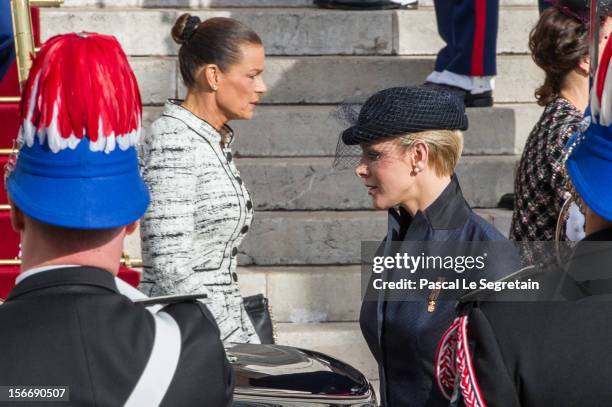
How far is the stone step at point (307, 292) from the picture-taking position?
5.58m

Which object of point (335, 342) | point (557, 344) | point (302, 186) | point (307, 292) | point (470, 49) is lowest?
point (335, 342)

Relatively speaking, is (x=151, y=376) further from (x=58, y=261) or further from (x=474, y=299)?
(x=474, y=299)

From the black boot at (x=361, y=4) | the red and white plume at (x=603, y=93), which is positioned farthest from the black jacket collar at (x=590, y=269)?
the black boot at (x=361, y=4)

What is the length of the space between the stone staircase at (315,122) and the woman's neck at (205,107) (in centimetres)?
182

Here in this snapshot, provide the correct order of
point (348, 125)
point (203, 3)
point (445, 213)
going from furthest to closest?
1. point (203, 3)
2. point (348, 125)
3. point (445, 213)

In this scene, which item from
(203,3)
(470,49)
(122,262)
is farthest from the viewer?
(203,3)

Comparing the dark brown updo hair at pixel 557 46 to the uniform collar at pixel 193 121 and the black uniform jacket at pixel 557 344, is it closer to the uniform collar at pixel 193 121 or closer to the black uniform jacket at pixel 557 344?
the uniform collar at pixel 193 121

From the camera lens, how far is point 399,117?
126 inches

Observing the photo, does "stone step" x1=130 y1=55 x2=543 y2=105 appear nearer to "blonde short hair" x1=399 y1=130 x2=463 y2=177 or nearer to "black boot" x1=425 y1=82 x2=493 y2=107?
"black boot" x1=425 y1=82 x2=493 y2=107

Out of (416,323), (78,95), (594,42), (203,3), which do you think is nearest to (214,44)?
(416,323)

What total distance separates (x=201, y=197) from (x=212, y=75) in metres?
0.50

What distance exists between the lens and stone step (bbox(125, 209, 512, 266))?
5.79 metres

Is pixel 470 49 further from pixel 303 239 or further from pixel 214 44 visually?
pixel 214 44

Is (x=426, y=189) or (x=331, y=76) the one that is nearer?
(x=426, y=189)
